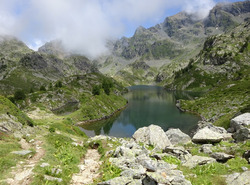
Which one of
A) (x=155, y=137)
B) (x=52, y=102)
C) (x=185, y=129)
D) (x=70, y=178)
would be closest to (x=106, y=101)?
(x=52, y=102)

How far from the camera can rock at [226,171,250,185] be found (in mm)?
12715

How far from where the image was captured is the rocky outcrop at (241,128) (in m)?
26.0

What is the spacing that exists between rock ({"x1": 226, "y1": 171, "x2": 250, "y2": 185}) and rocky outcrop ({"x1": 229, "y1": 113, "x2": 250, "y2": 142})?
15032mm

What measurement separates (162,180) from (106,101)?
124938 millimetres

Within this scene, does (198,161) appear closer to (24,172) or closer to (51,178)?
(51,178)

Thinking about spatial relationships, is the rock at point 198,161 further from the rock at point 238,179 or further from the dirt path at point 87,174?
the dirt path at point 87,174

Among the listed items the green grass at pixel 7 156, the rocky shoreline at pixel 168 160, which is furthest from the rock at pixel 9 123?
the rocky shoreline at pixel 168 160

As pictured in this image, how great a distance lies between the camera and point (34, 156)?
798 inches

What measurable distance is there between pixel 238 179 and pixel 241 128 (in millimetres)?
18418

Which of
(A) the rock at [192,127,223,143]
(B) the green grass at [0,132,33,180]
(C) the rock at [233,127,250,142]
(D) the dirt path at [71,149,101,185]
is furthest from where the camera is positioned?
(A) the rock at [192,127,223,143]

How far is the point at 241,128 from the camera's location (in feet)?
91.1

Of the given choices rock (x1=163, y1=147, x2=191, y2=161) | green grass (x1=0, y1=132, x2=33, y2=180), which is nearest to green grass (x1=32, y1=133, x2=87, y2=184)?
green grass (x1=0, y1=132, x2=33, y2=180)

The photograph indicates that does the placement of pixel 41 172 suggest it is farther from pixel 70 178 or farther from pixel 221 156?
pixel 221 156

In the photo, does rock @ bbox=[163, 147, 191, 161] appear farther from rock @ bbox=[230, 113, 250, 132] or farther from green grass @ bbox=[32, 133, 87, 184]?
rock @ bbox=[230, 113, 250, 132]
